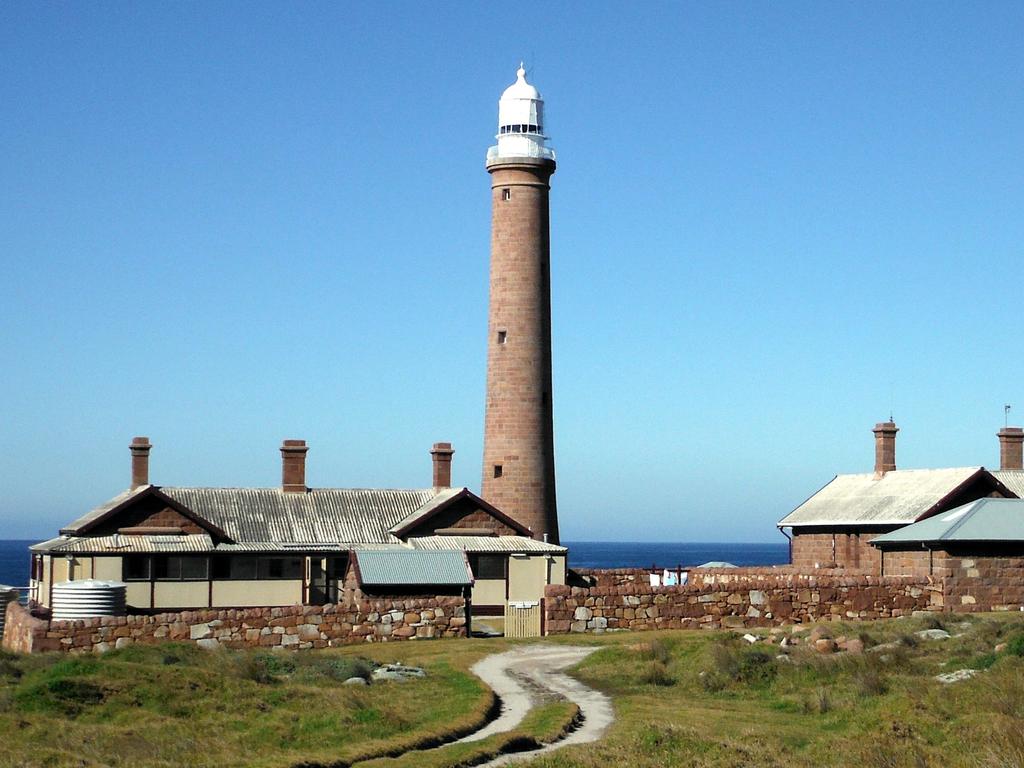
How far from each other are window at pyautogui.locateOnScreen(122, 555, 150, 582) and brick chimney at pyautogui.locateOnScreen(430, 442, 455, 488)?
10050 millimetres

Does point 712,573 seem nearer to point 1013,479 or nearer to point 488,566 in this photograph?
point 488,566

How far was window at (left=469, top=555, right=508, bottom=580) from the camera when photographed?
45.5m

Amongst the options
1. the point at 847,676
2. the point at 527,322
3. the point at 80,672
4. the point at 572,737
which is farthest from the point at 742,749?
the point at 527,322

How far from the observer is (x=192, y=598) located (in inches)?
1736

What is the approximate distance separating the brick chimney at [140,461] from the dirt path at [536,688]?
1918 centimetres

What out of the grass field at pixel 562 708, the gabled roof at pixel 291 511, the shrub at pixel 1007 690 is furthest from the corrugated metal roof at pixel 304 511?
the shrub at pixel 1007 690

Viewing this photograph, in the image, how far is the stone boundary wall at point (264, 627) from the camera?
30422 mm

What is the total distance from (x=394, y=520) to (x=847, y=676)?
2454 centimetres

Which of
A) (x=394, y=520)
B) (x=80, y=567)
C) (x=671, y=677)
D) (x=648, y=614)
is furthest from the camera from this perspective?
(x=394, y=520)

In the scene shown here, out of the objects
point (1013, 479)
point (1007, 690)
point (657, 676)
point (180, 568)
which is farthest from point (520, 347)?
point (1007, 690)

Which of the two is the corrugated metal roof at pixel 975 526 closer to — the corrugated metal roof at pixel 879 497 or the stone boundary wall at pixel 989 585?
the stone boundary wall at pixel 989 585

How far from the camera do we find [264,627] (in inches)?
1246

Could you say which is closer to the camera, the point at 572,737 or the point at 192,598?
the point at 572,737

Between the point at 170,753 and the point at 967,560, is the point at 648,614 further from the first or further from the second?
the point at 170,753
